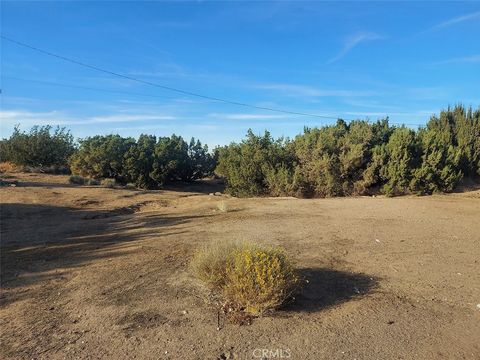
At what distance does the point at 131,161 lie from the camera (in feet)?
84.8

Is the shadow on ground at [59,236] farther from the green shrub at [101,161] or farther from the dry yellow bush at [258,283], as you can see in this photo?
the green shrub at [101,161]

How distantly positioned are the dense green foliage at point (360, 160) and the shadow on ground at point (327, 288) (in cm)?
1241

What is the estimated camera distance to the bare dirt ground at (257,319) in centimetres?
439

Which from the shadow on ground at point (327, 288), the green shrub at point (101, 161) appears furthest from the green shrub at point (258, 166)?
the shadow on ground at point (327, 288)

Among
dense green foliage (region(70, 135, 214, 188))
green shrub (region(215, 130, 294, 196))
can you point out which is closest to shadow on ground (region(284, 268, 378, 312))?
green shrub (region(215, 130, 294, 196))

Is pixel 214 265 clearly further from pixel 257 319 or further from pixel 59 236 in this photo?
pixel 59 236

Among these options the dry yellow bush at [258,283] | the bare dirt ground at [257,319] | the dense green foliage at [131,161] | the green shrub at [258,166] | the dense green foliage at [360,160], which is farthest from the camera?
the dense green foliage at [131,161]

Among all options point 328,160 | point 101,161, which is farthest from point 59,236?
point 101,161

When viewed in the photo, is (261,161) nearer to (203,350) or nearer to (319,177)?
(319,177)

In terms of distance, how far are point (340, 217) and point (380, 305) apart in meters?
6.10

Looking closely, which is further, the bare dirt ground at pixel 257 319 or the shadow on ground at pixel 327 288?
the shadow on ground at pixel 327 288

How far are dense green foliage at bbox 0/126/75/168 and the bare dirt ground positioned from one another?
18.1 meters

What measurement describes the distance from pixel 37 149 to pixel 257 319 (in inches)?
1056

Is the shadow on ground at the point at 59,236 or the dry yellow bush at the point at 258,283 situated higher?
the dry yellow bush at the point at 258,283
